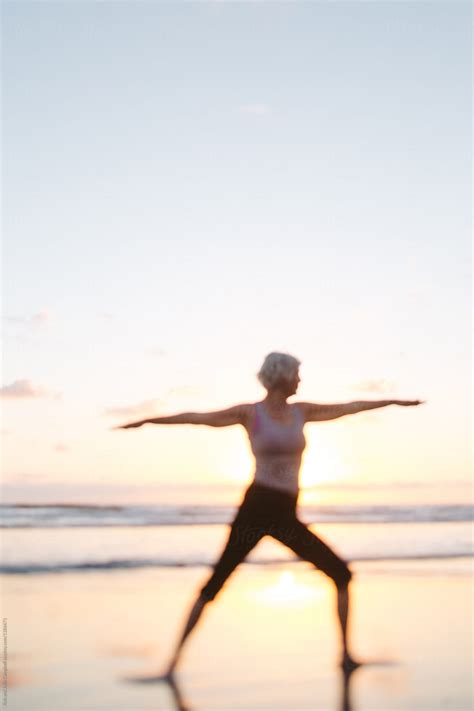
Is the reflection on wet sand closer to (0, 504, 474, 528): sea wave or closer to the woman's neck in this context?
the woman's neck

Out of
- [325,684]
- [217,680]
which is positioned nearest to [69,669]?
[217,680]

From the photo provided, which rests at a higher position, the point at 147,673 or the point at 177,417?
the point at 177,417

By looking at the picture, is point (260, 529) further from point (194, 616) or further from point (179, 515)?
point (179, 515)

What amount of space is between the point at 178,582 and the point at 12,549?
4.97 metres

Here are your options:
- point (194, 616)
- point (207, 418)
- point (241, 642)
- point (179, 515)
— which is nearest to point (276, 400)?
point (207, 418)

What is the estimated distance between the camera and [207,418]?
5.84m

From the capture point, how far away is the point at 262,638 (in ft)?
25.1

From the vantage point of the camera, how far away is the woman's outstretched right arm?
5.76 meters

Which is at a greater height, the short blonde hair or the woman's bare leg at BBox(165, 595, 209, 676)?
the short blonde hair

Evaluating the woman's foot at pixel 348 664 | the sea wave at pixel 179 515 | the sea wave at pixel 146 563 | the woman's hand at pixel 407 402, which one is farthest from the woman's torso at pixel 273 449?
the sea wave at pixel 179 515

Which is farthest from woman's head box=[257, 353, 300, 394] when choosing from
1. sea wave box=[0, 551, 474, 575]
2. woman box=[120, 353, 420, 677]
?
sea wave box=[0, 551, 474, 575]

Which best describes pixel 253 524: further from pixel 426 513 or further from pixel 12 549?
pixel 426 513

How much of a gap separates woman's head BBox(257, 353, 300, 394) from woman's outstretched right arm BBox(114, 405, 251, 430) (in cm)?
19

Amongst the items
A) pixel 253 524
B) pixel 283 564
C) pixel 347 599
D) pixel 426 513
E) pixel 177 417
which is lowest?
pixel 426 513
